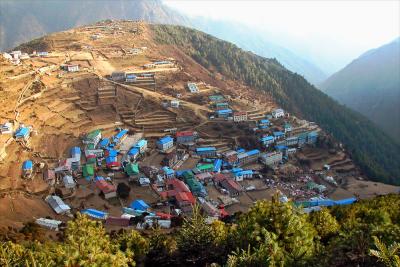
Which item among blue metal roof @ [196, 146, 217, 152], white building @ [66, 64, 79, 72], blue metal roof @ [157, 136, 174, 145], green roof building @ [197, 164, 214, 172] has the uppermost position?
white building @ [66, 64, 79, 72]

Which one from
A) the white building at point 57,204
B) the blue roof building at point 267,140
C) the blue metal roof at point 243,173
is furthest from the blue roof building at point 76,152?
the blue roof building at point 267,140

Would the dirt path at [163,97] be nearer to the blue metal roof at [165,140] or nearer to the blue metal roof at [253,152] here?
the blue metal roof at [165,140]

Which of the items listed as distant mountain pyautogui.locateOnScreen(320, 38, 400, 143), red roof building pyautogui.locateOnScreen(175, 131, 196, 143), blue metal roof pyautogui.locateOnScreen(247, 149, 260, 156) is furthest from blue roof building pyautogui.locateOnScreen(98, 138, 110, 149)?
distant mountain pyautogui.locateOnScreen(320, 38, 400, 143)

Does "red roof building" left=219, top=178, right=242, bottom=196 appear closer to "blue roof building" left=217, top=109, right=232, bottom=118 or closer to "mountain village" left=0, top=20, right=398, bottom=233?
"mountain village" left=0, top=20, right=398, bottom=233

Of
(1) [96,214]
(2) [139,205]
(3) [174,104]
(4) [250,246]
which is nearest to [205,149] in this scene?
(3) [174,104]

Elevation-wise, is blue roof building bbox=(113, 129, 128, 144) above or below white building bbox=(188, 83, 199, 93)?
below

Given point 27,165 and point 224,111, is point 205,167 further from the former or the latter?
point 27,165
